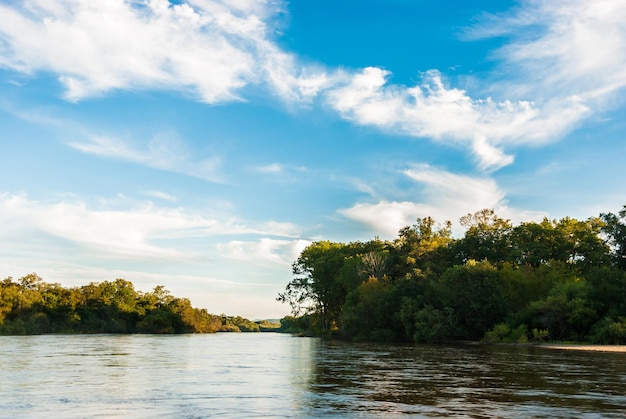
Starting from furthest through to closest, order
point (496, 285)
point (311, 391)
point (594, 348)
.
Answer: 1. point (496, 285)
2. point (594, 348)
3. point (311, 391)

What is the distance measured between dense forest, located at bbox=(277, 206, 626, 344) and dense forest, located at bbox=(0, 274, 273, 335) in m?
74.4

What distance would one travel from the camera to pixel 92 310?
156 meters

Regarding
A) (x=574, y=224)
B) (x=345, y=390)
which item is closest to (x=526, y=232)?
(x=574, y=224)

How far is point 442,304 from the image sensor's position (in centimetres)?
7969

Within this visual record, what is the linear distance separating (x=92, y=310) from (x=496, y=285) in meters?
120

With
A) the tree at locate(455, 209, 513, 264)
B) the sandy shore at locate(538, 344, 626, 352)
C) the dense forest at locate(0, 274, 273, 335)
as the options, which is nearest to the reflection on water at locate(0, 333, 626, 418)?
the sandy shore at locate(538, 344, 626, 352)

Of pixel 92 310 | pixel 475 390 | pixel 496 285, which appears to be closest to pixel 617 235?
pixel 496 285

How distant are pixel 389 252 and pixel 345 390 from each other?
91.3 m

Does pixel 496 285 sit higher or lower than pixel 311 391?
higher

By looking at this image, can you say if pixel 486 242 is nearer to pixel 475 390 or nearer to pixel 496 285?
pixel 496 285

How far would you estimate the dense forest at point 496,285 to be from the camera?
222 feet

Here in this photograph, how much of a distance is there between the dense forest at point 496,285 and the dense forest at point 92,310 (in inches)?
2930

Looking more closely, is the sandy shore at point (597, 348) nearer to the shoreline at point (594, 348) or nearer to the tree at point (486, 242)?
the shoreline at point (594, 348)

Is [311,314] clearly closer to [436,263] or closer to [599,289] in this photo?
[436,263]
